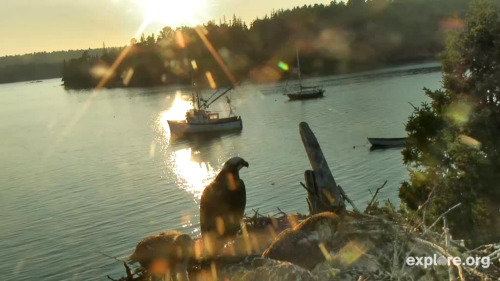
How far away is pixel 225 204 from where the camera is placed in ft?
37.9

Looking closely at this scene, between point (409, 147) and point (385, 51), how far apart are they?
159 m

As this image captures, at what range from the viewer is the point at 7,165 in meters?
69.5

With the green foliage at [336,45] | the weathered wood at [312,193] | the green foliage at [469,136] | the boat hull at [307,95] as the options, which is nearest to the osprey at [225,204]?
the weathered wood at [312,193]

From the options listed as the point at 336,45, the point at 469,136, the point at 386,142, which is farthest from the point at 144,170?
the point at 336,45

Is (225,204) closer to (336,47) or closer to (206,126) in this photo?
(206,126)

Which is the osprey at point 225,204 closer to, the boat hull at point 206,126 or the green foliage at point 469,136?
the green foliage at point 469,136

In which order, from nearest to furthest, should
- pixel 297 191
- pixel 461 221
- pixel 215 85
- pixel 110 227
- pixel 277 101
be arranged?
pixel 461 221 < pixel 110 227 < pixel 297 191 < pixel 277 101 < pixel 215 85

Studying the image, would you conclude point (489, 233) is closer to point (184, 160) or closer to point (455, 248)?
point (455, 248)

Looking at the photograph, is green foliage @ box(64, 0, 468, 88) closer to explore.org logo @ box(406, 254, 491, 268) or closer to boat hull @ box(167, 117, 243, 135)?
boat hull @ box(167, 117, 243, 135)

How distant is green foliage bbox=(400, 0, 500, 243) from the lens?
21359 mm

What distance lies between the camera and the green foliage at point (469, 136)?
2136cm

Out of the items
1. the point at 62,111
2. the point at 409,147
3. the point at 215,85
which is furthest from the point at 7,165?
the point at 215,85

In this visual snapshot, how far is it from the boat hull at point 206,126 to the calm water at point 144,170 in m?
2.44

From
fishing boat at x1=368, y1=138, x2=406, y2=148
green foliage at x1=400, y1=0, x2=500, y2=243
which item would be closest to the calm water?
fishing boat at x1=368, y1=138, x2=406, y2=148
